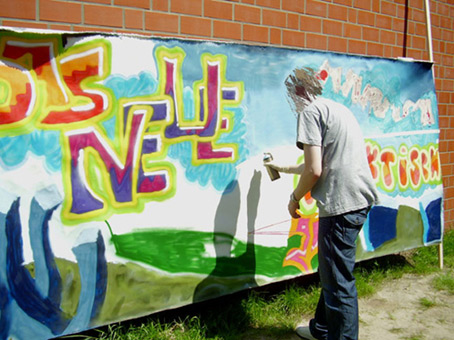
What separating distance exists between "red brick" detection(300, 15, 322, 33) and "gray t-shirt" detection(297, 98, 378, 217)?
1.48 metres

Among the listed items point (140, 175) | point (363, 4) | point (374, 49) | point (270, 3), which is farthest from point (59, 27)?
point (374, 49)

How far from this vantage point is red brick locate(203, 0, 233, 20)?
332 cm

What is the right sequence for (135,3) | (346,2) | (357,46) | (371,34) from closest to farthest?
(135,3) < (346,2) < (357,46) < (371,34)

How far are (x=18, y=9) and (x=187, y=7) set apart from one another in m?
1.10

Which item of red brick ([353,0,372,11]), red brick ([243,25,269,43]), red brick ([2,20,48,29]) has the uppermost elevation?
red brick ([353,0,372,11])

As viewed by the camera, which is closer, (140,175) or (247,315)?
(140,175)

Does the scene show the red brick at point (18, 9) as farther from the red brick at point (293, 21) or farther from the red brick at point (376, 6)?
the red brick at point (376, 6)

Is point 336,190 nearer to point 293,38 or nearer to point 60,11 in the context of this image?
point 293,38

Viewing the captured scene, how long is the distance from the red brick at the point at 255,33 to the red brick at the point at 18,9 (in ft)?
5.00

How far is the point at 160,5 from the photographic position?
10.2ft

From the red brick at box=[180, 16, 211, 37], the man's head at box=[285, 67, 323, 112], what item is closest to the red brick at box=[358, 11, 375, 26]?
the man's head at box=[285, 67, 323, 112]

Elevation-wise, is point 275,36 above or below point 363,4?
below

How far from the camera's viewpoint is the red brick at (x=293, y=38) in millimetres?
3764

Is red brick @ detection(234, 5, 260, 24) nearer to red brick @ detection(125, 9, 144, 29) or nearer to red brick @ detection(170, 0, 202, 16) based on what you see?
red brick @ detection(170, 0, 202, 16)
